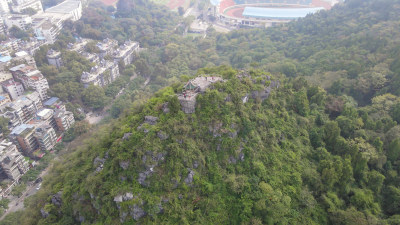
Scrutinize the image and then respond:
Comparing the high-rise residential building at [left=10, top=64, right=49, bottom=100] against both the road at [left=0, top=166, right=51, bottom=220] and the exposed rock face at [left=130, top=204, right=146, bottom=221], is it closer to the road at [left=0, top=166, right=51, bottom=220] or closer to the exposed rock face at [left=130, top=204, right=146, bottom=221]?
the road at [left=0, top=166, right=51, bottom=220]

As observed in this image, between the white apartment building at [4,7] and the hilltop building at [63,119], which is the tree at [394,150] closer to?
the hilltop building at [63,119]

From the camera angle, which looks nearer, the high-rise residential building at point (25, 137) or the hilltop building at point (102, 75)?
the high-rise residential building at point (25, 137)

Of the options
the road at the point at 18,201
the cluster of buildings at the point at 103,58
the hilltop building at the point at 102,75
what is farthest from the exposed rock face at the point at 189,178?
the hilltop building at the point at 102,75

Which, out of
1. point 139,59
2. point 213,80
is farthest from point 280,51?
point 213,80

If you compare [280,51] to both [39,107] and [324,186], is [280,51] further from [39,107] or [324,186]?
[39,107]

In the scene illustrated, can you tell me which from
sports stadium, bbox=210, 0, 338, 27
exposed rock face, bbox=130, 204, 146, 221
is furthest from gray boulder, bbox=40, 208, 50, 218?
sports stadium, bbox=210, 0, 338, 27

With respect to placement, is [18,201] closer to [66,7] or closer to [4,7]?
[66,7]
